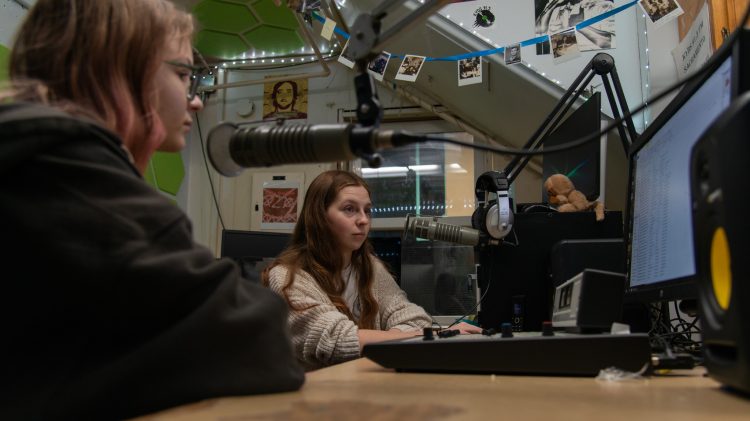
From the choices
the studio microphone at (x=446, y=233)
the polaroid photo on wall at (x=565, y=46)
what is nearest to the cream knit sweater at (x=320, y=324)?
the studio microphone at (x=446, y=233)

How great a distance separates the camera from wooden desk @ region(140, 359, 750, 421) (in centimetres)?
39

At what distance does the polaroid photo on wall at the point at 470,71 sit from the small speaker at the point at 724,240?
1851 millimetres

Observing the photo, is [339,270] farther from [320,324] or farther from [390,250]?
[390,250]

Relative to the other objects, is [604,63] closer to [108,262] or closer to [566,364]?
[566,364]

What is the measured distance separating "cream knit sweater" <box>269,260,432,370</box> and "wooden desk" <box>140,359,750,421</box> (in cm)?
70

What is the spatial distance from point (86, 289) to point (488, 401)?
330 millimetres

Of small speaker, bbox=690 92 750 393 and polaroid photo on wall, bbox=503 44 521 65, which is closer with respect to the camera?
small speaker, bbox=690 92 750 393

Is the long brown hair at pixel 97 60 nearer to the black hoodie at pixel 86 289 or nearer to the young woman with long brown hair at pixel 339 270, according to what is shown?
the black hoodie at pixel 86 289

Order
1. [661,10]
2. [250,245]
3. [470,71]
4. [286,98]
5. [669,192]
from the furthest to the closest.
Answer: [286,98] → [470,71] → [250,245] → [661,10] → [669,192]

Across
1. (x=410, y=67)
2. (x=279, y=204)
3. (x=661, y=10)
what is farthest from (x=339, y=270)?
(x=279, y=204)

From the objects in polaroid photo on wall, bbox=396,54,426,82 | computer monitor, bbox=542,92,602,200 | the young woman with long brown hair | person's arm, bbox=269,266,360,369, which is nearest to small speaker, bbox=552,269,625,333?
person's arm, bbox=269,266,360,369

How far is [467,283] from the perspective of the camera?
258cm

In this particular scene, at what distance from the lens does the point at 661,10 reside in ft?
4.89

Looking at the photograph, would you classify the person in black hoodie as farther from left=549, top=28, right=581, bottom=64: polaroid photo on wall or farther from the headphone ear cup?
left=549, top=28, right=581, bottom=64: polaroid photo on wall
